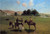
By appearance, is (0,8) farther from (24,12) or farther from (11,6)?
(24,12)

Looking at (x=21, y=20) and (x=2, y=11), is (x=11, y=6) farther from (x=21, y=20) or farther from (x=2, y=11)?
(x=21, y=20)

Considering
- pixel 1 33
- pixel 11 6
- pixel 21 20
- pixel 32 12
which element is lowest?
pixel 1 33

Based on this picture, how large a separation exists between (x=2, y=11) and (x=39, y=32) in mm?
782

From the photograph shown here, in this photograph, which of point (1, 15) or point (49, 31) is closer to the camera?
point (49, 31)

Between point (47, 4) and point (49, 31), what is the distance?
48cm

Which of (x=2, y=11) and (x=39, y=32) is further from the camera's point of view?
(x=2, y=11)

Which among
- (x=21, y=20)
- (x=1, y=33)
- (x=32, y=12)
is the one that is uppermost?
(x=32, y=12)

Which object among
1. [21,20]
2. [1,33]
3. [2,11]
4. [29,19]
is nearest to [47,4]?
[29,19]

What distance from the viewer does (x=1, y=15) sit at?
194 cm

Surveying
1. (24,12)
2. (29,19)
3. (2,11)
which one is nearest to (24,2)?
(24,12)

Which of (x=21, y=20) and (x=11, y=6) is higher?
(x=11, y=6)

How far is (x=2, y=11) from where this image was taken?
6.38ft

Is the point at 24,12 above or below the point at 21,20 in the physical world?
above

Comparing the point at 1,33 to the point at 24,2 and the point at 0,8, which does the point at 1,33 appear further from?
the point at 24,2
